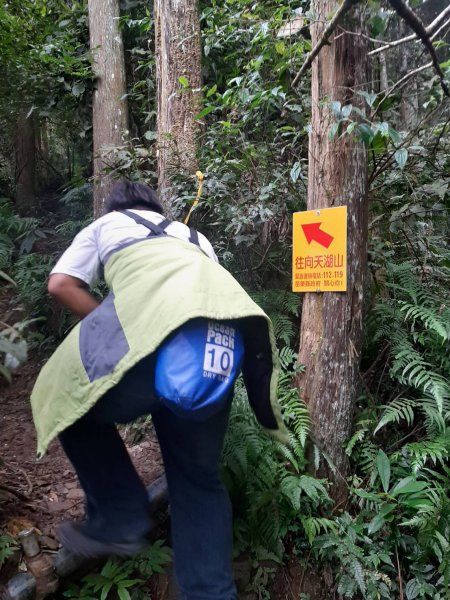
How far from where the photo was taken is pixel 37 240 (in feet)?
20.8

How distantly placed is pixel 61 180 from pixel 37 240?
322 cm

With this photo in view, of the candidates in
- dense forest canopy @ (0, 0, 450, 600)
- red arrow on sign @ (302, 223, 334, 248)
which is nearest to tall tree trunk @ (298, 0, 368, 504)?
dense forest canopy @ (0, 0, 450, 600)

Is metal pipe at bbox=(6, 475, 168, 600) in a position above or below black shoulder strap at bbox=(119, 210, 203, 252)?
below

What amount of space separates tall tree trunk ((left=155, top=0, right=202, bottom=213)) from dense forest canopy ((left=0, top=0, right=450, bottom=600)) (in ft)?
0.07

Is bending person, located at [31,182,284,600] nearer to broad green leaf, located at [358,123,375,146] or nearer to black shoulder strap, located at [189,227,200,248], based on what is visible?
black shoulder strap, located at [189,227,200,248]

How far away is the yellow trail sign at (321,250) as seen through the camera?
2992 mm

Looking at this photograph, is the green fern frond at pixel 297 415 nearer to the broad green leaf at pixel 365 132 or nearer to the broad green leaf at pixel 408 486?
the broad green leaf at pixel 408 486

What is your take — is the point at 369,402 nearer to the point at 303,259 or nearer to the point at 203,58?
the point at 303,259

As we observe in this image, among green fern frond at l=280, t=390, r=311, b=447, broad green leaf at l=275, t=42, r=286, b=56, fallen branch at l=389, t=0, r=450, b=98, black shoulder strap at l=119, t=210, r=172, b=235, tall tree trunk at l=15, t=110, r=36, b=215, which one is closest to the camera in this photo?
fallen branch at l=389, t=0, r=450, b=98

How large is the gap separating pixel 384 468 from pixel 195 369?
5.89 feet

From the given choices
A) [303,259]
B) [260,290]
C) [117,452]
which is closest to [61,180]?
[260,290]

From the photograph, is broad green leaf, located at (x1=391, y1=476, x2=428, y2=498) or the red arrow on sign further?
the red arrow on sign

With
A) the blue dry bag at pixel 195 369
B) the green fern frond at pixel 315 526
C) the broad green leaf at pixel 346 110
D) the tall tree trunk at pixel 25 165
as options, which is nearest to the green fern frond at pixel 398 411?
the green fern frond at pixel 315 526

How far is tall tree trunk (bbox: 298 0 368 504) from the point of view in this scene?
300 centimetres
